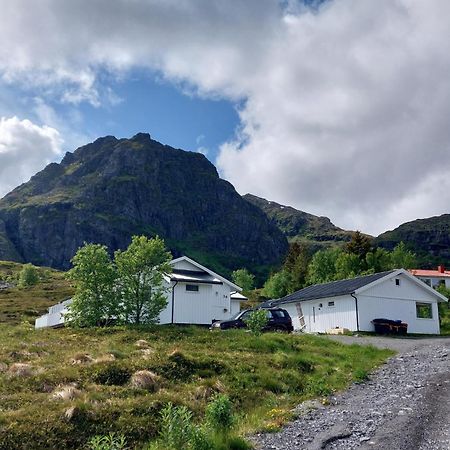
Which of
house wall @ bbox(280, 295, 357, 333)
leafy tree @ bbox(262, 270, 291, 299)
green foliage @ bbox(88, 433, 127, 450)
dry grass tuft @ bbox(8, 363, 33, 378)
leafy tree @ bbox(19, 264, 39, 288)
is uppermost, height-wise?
leafy tree @ bbox(19, 264, 39, 288)

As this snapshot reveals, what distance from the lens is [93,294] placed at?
105ft

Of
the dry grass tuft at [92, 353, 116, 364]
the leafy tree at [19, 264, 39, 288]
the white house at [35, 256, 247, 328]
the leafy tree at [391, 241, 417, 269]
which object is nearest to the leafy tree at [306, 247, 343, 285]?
the leafy tree at [391, 241, 417, 269]

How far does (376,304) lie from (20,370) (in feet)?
108

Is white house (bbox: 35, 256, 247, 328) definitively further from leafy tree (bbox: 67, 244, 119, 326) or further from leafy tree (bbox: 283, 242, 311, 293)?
leafy tree (bbox: 283, 242, 311, 293)

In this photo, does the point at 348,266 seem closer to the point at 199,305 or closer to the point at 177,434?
the point at 199,305

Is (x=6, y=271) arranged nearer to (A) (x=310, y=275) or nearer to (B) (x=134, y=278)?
(A) (x=310, y=275)

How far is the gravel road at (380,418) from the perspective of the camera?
11.2m

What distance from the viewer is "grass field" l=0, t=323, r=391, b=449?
12.2m

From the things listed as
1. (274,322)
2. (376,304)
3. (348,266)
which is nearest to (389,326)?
(376,304)

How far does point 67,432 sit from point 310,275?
8237 cm

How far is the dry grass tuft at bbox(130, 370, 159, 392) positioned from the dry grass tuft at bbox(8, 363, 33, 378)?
10.3ft

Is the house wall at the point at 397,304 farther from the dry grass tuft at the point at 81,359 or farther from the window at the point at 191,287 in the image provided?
the dry grass tuft at the point at 81,359

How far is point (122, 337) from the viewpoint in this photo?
23344 mm

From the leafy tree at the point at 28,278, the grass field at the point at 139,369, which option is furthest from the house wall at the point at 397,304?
the leafy tree at the point at 28,278
